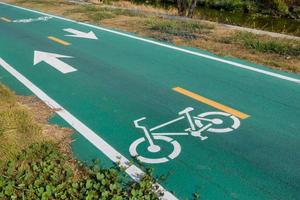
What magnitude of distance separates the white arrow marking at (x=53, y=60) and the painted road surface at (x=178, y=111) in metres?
0.03

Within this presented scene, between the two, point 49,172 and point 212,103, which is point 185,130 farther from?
point 49,172

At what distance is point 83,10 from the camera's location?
61.0 ft

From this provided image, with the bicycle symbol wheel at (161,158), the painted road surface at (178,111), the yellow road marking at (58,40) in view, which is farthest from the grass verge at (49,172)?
the yellow road marking at (58,40)

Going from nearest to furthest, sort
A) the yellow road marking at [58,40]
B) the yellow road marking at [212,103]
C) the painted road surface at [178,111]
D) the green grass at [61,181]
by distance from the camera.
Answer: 1. the green grass at [61,181]
2. the painted road surface at [178,111]
3. the yellow road marking at [212,103]
4. the yellow road marking at [58,40]

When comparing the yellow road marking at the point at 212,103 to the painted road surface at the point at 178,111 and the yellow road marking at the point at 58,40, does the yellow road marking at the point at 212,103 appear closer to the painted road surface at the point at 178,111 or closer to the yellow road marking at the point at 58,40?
the painted road surface at the point at 178,111

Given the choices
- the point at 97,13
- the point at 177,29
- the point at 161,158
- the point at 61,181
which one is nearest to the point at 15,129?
the point at 61,181

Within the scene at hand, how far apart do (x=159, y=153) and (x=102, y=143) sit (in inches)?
37.2

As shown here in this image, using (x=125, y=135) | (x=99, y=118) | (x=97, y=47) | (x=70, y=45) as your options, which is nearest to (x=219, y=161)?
(x=125, y=135)

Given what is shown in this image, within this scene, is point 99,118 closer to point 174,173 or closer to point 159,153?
point 159,153

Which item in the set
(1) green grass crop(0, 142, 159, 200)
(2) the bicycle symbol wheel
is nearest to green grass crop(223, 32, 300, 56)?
(2) the bicycle symbol wheel

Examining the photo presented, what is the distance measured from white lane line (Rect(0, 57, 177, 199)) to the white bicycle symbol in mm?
232

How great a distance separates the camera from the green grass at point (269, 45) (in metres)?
9.49

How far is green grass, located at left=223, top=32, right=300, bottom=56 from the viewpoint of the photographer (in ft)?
31.1

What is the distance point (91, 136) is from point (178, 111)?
1.64m
